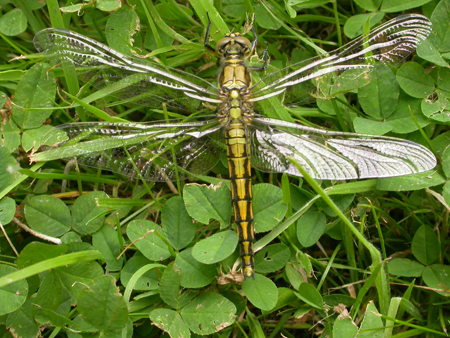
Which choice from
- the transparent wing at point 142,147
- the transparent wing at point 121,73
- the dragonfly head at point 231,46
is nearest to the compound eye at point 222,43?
the dragonfly head at point 231,46

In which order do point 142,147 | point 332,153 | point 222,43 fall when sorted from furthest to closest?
point 222,43, point 142,147, point 332,153

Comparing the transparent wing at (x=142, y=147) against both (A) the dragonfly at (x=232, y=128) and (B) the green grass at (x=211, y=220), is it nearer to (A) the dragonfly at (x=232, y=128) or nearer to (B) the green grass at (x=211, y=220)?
(A) the dragonfly at (x=232, y=128)

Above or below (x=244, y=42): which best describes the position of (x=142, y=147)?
below

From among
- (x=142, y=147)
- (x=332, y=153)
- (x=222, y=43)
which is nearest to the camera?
(x=332, y=153)

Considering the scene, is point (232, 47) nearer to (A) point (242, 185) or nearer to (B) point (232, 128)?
(B) point (232, 128)

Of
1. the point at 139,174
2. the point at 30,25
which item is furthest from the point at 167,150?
the point at 30,25

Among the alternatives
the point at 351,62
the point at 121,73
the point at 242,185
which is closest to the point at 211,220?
the point at 242,185

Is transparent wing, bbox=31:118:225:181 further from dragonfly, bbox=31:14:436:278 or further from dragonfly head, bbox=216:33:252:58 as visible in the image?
dragonfly head, bbox=216:33:252:58

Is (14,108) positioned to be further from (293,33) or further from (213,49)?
(293,33)
